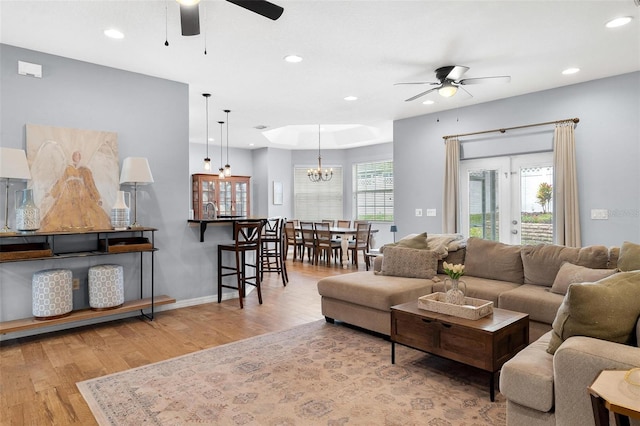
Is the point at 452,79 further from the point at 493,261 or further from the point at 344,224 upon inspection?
the point at 344,224

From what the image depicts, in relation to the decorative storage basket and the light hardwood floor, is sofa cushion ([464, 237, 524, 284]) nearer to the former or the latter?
the decorative storage basket

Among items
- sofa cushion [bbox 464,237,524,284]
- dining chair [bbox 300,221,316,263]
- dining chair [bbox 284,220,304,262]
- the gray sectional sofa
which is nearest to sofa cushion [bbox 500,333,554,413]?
the gray sectional sofa

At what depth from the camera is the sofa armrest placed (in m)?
1.56

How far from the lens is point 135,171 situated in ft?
13.3

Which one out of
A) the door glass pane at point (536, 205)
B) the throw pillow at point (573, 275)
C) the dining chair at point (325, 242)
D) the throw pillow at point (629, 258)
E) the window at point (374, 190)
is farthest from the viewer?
the window at point (374, 190)

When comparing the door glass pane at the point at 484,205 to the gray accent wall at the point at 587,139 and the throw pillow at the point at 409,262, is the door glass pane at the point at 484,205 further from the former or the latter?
the throw pillow at the point at 409,262

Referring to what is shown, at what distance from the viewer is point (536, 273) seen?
11.8 ft

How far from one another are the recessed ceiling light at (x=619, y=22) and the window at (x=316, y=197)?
7.30 meters

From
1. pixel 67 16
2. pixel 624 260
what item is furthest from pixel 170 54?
pixel 624 260

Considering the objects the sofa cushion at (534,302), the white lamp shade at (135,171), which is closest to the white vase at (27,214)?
the white lamp shade at (135,171)

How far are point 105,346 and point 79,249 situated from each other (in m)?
1.12

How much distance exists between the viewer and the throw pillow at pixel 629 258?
9.37ft

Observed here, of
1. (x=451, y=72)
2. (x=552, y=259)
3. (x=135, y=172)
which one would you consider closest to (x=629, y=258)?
(x=552, y=259)

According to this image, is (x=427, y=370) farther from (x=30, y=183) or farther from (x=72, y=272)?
(x=30, y=183)
